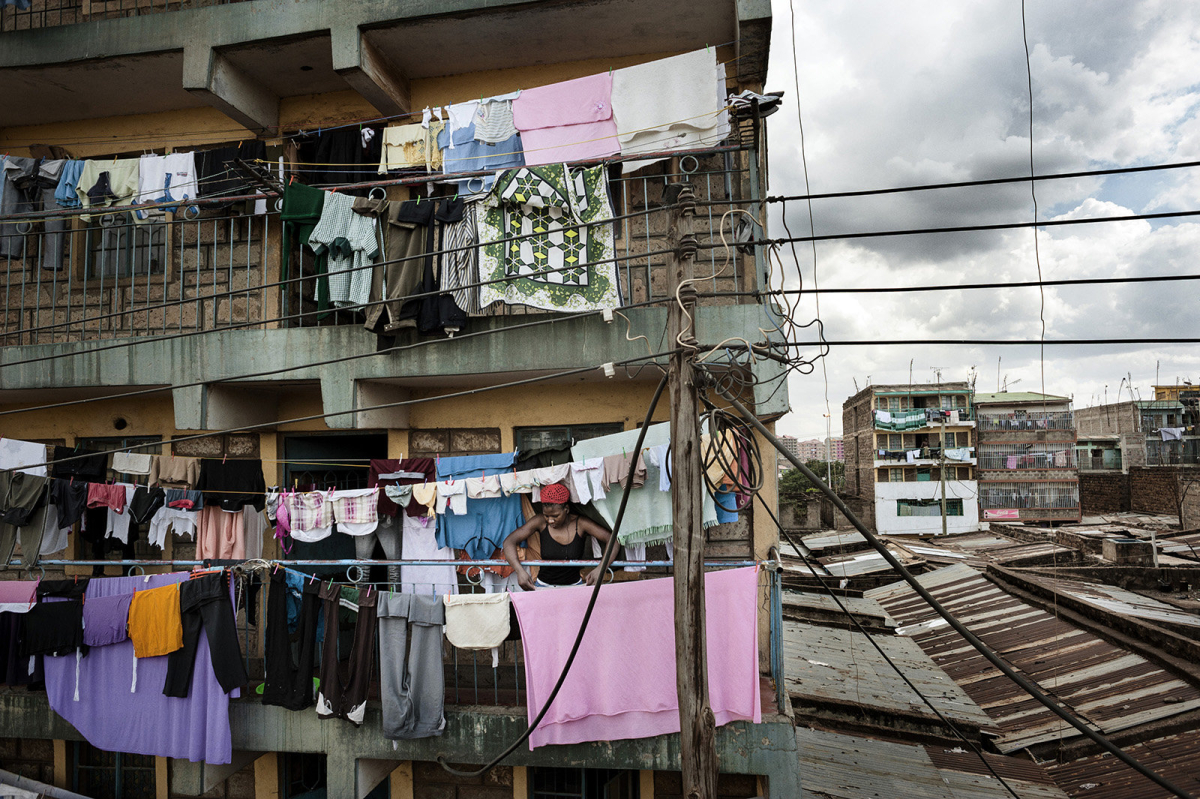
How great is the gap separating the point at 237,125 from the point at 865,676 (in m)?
13.7

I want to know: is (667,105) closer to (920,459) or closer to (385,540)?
(385,540)

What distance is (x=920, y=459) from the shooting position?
45.8m

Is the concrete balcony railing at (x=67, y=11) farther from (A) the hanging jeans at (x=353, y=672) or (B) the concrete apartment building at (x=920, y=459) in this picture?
(B) the concrete apartment building at (x=920, y=459)

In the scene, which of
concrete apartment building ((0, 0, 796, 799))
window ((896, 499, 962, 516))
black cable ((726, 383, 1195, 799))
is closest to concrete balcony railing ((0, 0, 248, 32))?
concrete apartment building ((0, 0, 796, 799))

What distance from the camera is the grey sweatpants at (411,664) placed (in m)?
6.18

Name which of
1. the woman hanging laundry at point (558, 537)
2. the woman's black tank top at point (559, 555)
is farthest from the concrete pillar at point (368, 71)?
the woman's black tank top at point (559, 555)

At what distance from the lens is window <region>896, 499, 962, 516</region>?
45156 mm

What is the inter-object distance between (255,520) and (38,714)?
9.55 feet

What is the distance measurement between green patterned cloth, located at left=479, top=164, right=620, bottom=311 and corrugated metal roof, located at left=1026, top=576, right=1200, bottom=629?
13203 millimetres

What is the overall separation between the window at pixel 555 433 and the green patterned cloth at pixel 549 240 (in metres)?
1.67

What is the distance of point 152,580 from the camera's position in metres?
6.72

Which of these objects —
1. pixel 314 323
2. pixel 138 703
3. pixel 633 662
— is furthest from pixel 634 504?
pixel 138 703

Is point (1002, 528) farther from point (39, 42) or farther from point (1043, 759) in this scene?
point (39, 42)

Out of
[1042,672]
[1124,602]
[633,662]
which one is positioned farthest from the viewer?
[1124,602]
